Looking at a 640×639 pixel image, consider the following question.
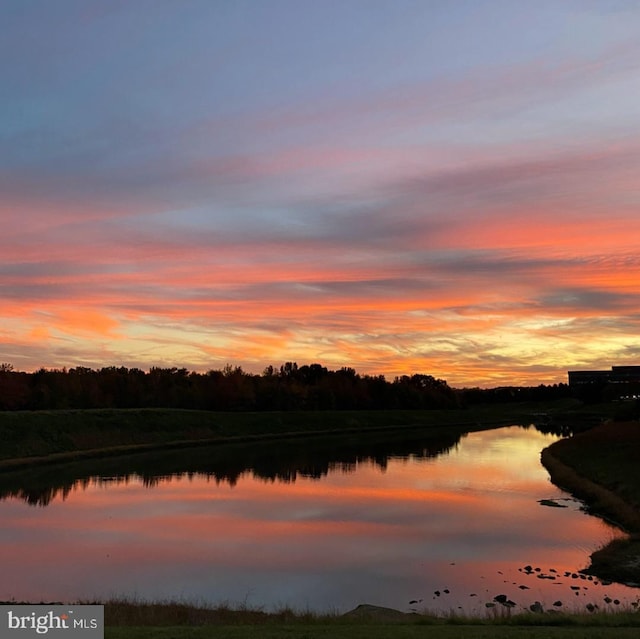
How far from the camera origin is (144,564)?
30375 millimetres

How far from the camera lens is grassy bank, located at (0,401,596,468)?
71750mm

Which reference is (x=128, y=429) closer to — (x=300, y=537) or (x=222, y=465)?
(x=222, y=465)

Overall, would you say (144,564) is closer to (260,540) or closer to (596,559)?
(260,540)

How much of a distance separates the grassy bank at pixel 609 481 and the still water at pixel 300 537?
4.08ft

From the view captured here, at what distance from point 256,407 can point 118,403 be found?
107ft

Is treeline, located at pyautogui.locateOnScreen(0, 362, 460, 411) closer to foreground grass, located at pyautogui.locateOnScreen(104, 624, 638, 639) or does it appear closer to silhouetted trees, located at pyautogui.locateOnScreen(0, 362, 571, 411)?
silhouetted trees, located at pyautogui.locateOnScreen(0, 362, 571, 411)

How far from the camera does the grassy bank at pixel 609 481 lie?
28855mm

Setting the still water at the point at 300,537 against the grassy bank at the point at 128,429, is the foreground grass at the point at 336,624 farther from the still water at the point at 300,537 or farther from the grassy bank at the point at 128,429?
the grassy bank at the point at 128,429

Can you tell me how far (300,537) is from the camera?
120ft

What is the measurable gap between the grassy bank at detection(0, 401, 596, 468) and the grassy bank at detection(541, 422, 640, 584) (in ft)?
160

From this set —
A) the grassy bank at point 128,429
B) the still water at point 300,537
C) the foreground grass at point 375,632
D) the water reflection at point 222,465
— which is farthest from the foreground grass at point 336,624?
the grassy bank at point 128,429

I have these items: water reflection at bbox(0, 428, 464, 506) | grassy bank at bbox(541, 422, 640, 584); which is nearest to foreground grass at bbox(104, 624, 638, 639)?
grassy bank at bbox(541, 422, 640, 584)

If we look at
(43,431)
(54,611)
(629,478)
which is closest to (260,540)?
(54,611)

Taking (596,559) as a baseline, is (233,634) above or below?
above
